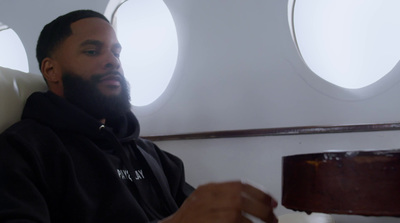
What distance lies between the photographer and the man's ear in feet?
3.50

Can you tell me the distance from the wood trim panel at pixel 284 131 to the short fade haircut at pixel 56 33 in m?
0.54

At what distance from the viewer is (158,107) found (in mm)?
1455

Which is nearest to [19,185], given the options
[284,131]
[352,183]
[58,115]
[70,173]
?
[70,173]

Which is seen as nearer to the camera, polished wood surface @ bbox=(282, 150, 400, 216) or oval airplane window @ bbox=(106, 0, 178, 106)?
polished wood surface @ bbox=(282, 150, 400, 216)

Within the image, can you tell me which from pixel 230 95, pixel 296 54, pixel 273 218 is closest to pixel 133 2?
pixel 230 95

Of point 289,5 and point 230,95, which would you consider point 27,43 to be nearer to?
point 230,95

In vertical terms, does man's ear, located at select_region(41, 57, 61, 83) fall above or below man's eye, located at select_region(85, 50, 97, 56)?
below

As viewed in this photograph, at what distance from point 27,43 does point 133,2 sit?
0.58m

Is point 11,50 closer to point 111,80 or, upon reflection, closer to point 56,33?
point 56,33

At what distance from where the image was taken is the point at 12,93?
0.91m

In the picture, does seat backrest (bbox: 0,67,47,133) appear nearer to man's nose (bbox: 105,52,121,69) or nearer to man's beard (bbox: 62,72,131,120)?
man's beard (bbox: 62,72,131,120)

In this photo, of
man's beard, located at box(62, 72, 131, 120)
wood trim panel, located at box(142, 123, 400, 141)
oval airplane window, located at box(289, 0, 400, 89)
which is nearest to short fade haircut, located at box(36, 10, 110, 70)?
man's beard, located at box(62, 72, 131, 120)

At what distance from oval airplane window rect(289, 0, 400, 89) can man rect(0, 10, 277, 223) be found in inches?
26.6

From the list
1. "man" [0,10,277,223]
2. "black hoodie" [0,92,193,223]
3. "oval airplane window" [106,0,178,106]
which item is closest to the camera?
"man" [0,10,277,223]
